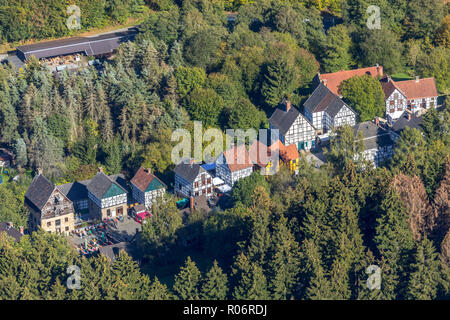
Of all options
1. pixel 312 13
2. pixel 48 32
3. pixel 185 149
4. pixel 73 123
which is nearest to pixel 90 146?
pixel 73 123

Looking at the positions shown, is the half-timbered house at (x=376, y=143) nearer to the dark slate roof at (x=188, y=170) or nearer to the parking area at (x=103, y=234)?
the dark slate roof at (x=188, y=170)

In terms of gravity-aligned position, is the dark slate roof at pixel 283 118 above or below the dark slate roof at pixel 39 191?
above

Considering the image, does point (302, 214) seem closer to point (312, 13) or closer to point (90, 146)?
point (90, 146)

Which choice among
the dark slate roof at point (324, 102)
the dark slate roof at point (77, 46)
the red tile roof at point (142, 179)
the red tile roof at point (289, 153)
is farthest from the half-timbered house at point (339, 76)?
the dark slate roof at point (77, 46)

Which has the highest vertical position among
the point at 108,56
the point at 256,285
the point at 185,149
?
the point at 108,56

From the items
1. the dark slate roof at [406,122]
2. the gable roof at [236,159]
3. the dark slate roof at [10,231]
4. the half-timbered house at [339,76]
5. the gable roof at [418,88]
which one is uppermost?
the half-timbered house at [339,76]

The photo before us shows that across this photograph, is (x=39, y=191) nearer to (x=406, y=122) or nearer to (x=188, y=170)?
(x=188, y=170)
